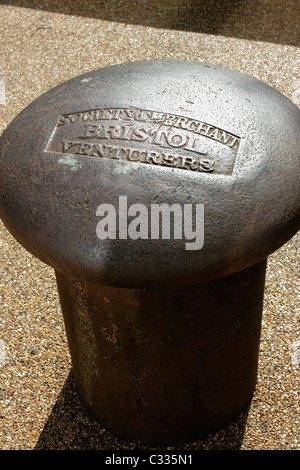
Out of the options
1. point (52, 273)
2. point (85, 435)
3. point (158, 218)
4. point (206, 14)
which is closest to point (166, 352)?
point (158, 218)

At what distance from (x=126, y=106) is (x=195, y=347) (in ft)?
2.82

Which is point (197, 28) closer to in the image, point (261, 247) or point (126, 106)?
point (126, 106)

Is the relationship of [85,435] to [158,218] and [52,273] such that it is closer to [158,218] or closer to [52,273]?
[52,273]

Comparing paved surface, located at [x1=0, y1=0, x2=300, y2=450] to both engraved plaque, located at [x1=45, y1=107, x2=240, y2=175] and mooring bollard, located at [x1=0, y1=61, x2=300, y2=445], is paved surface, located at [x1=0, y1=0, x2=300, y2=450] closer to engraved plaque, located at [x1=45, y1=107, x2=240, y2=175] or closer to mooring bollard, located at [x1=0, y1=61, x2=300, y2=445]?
mooring bollard, located at [x1=0, y1=61, x2=300, y2=445]

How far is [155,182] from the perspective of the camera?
173cm

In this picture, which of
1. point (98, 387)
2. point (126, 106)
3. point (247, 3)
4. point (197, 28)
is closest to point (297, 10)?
point (247, 3)

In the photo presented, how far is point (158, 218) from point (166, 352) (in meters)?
0.57

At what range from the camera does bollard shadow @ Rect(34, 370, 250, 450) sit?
2381 millimetres

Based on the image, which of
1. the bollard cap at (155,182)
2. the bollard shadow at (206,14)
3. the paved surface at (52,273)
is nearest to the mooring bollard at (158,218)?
the bollard cap at (155,182)

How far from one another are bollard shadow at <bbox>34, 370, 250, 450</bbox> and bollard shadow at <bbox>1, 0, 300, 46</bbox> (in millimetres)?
3556

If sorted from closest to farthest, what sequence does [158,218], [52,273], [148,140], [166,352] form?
[158,218] → [148,140] → [166,352] → [52,273]

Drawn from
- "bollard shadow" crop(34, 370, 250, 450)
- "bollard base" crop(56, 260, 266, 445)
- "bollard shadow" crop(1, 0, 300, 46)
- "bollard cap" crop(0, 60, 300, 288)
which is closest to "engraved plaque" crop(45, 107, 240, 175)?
"bollard cap" crop(0, 60, 300, 288)

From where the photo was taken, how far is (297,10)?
5.29 meters

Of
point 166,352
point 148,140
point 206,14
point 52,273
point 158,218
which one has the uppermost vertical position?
point 148,140
